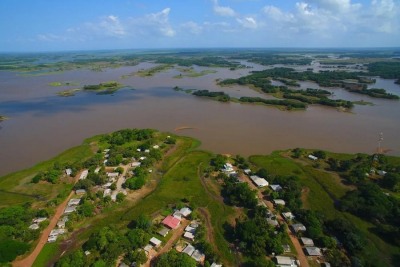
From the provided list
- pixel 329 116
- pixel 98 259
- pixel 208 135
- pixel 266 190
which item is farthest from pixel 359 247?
pixel 329 116

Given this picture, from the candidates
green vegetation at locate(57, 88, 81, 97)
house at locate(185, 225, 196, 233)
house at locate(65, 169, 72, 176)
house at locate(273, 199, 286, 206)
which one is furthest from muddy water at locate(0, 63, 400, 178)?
house at locate(185, 225, 196, 233)

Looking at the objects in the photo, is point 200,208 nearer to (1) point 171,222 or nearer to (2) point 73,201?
(1) point 171,222

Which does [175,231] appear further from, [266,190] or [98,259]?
[266,190]

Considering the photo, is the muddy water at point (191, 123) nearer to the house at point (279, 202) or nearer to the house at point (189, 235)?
the house at point (279, 202)

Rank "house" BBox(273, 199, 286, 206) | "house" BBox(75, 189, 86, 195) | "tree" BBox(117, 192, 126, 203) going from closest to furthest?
1. "house" BBox(273, 199, 286, 206)
2. "tree" BBox(117, 192, 126, 203)
3. "house" BBox(75, 189, 86, 195)

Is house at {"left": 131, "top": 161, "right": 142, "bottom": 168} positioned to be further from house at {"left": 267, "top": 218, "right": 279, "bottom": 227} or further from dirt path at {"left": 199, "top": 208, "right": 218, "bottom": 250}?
house at {"left": 267, "top": 218, "right": 279, "bottom": 227}

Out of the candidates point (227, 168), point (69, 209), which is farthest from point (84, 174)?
point (227, 168)
